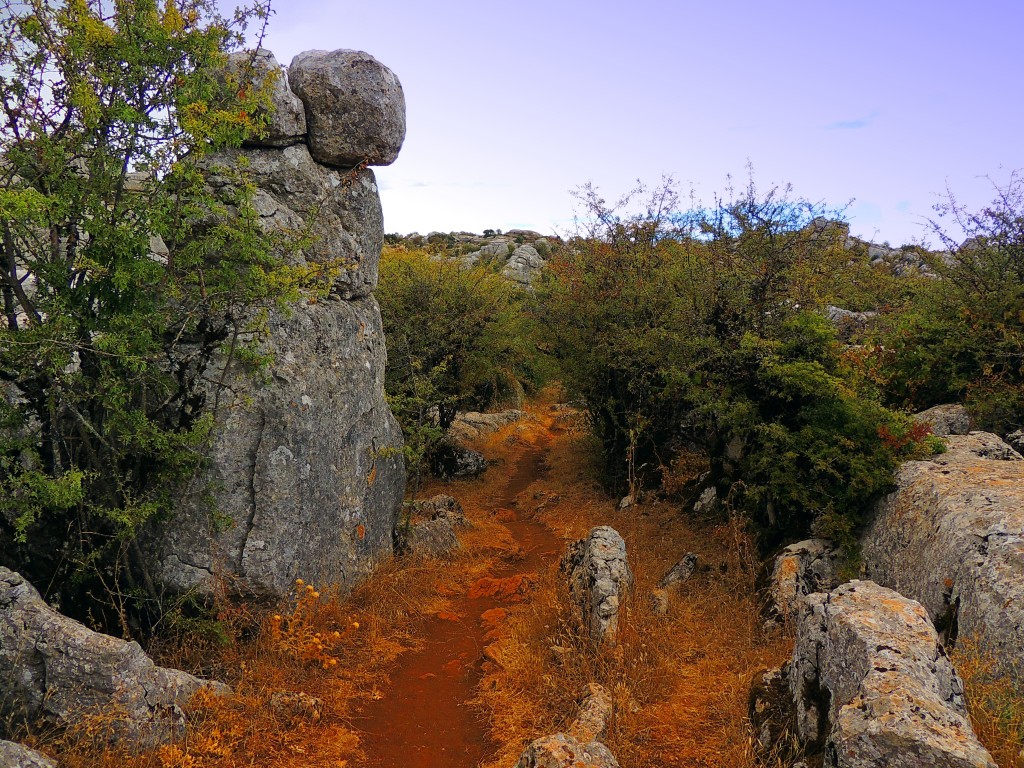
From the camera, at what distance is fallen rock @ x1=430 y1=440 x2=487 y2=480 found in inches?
701

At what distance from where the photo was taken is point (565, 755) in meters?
4.85

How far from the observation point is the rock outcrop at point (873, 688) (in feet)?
12.5

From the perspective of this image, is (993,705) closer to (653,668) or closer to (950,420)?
(653,668)

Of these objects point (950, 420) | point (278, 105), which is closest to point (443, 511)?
point (278, 105)

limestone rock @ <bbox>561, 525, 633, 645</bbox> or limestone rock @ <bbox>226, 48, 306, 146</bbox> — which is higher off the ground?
limestone rock @ <bbox>226, 48, 306, 146</bbox>

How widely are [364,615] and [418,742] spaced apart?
8.50 ft

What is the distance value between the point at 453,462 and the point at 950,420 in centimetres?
1158

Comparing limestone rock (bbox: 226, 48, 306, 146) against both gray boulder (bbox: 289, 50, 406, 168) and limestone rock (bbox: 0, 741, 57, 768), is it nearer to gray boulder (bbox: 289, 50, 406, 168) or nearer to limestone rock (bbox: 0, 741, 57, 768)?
gray boulder (bbox: 289, 50, 406, 168)

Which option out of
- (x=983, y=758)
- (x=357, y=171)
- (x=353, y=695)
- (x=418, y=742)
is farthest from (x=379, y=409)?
(x=983, y=758)

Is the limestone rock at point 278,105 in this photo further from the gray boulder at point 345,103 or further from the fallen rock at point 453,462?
the fallen rock at point 453,462

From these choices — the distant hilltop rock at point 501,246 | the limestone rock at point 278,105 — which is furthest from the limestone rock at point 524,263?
the limestone rock at point 278,105

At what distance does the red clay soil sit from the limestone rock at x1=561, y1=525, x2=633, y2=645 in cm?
137

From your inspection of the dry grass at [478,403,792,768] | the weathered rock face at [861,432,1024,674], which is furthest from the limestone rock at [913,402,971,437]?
the dry grass at [478,403,792,768]

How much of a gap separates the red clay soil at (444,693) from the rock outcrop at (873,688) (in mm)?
2859
